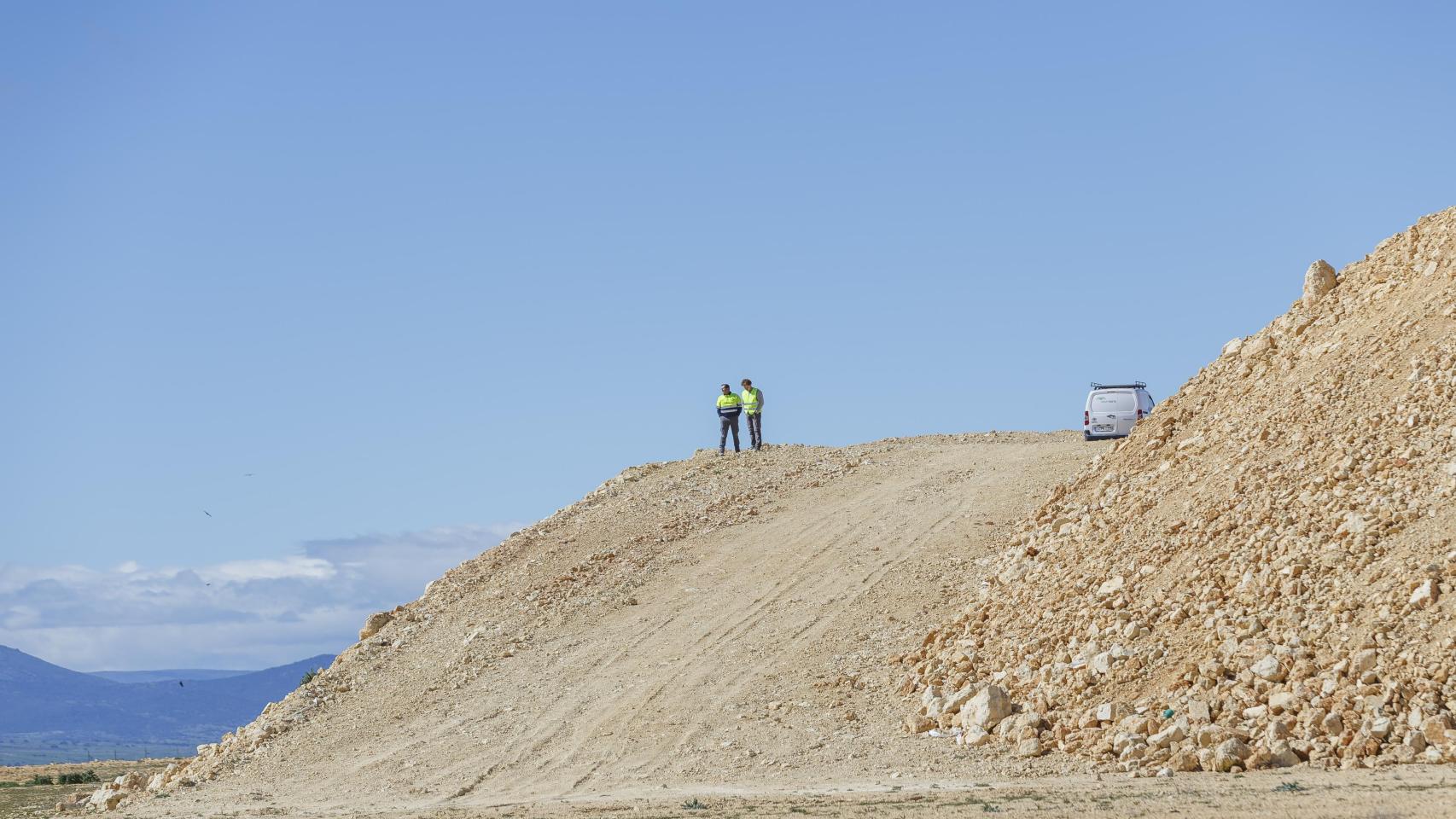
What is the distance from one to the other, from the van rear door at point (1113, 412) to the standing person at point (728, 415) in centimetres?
860

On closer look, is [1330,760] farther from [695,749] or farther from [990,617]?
[695,749]

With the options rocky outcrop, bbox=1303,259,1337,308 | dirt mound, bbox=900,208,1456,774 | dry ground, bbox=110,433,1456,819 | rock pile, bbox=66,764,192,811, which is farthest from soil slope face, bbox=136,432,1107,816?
rocky outcrop, bbox=1303,259,1337,308

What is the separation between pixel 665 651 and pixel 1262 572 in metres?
10.3

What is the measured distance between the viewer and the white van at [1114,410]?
34.4m

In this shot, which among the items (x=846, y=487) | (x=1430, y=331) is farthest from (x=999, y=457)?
(x=1430, y=331)

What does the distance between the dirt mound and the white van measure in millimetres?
7398

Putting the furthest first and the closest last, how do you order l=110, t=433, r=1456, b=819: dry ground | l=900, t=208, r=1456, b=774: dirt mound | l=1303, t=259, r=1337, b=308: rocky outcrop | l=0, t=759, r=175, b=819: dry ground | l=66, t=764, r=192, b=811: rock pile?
l=1303, t=259, r=1337, b=308: rocky outcrop < l=0, t=759, r=175, b=819: dry ground < l=66, t=764, r=192, b=811: rock pile < l=110, t=433, r=1456, b=819: dry ground < l=900, t=208, r=1456, b=774: dirt mound

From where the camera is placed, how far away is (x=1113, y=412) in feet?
113

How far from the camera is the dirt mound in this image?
55.8 ft

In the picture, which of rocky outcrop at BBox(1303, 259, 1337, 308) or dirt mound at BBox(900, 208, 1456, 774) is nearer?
dirt mound at BBox(900, 208, 1456, 774)

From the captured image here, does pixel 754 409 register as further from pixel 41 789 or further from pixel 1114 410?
pixel 41 789

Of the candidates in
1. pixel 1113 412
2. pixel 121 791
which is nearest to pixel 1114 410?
pixel 1113 412

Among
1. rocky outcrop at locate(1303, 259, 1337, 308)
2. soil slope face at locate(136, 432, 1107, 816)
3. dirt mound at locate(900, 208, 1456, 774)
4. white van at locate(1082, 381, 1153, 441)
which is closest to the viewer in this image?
dirt mound at locate(900, 208, 1456, 774)

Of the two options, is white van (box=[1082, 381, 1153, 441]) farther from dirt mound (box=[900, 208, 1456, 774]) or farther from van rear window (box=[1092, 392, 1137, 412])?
dirt mound (box=[900, 208, 1456, 774])
